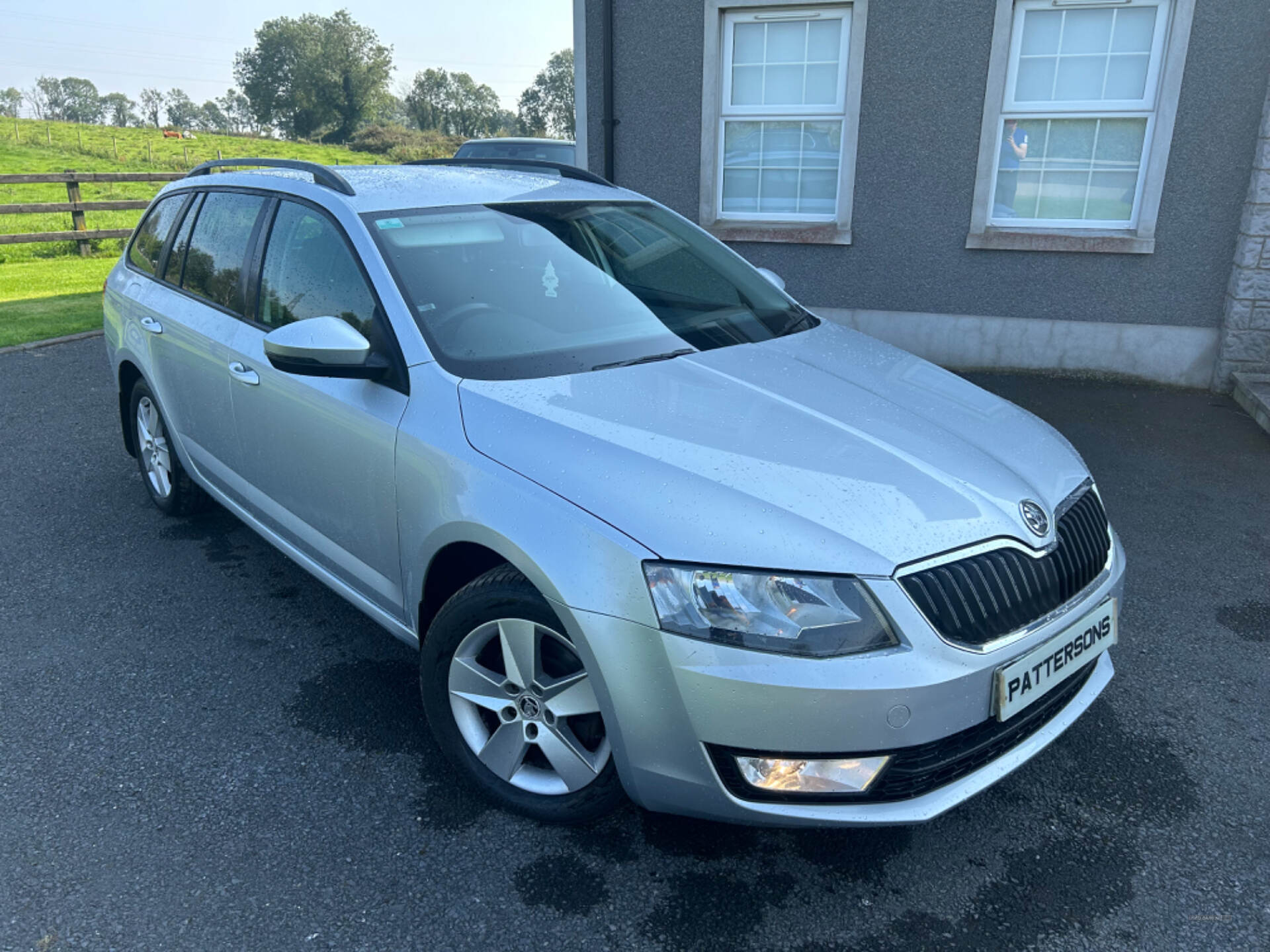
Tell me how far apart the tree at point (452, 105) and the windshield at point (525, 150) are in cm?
8918

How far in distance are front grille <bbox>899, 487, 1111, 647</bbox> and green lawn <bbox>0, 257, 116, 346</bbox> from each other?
9.30m

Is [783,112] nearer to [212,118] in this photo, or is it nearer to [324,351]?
[324,351]

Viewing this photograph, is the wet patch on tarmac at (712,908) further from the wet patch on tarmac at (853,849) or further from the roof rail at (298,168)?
the roof rail at (298,168)

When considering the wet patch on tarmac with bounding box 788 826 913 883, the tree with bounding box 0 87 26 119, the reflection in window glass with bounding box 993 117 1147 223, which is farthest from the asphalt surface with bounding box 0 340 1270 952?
the tree with bounding box 0 87 26 119

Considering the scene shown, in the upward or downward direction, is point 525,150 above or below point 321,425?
above

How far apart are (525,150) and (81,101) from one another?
409 ft

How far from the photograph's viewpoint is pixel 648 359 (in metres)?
2.87

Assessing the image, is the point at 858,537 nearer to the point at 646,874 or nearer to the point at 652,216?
the point at 646,874

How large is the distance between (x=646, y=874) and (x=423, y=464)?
1231 millimetres

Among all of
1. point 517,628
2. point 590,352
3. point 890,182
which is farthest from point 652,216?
point 890,182

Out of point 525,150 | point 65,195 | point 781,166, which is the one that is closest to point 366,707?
point 781,166

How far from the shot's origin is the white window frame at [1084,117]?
6723mm

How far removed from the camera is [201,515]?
15.5 ft

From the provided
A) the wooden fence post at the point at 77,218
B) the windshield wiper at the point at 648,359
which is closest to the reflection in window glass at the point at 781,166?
the windshield wiper at the point at 648,359
